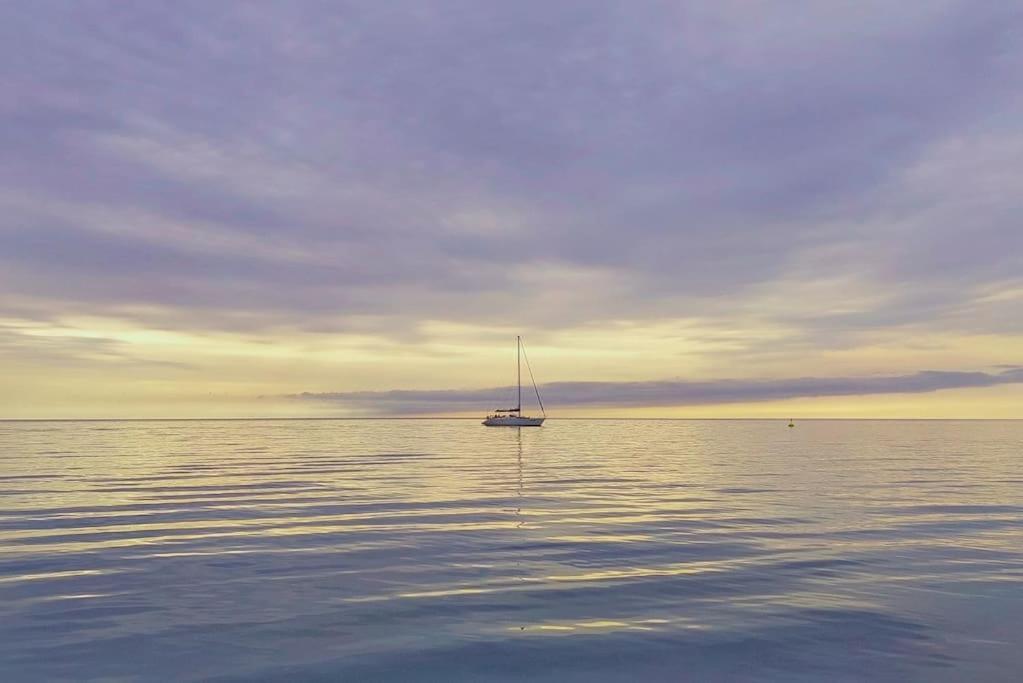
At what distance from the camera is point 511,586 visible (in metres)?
17.2

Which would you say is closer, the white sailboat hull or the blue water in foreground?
the blue water in foreground

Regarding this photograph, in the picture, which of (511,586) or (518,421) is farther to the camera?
(518,421)

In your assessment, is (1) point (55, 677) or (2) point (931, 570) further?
(2) point (931, 570)

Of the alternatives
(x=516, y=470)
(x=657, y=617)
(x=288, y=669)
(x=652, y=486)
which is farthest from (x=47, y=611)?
(x=516, y=470)

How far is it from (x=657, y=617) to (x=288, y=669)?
22.8 feet

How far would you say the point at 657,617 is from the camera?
48.7 feet

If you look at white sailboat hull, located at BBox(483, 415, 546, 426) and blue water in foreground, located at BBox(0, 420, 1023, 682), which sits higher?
white sailboat hull, located at BBox(483, 415, 546, 426)

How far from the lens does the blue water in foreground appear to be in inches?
487

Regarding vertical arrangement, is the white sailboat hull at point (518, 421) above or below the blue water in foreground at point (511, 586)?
above

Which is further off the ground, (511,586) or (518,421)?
(518,421)

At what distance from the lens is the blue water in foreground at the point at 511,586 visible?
12359 millimetres

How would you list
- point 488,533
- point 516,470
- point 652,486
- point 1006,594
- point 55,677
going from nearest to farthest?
point 55,677 → point 1006,594 → point 488,533 → point 652,486 → point 516,470

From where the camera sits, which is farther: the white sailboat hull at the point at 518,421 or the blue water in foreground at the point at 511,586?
the white sailboat hull at the point at 518,421

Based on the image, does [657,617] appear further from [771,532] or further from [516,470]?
[516,470]
